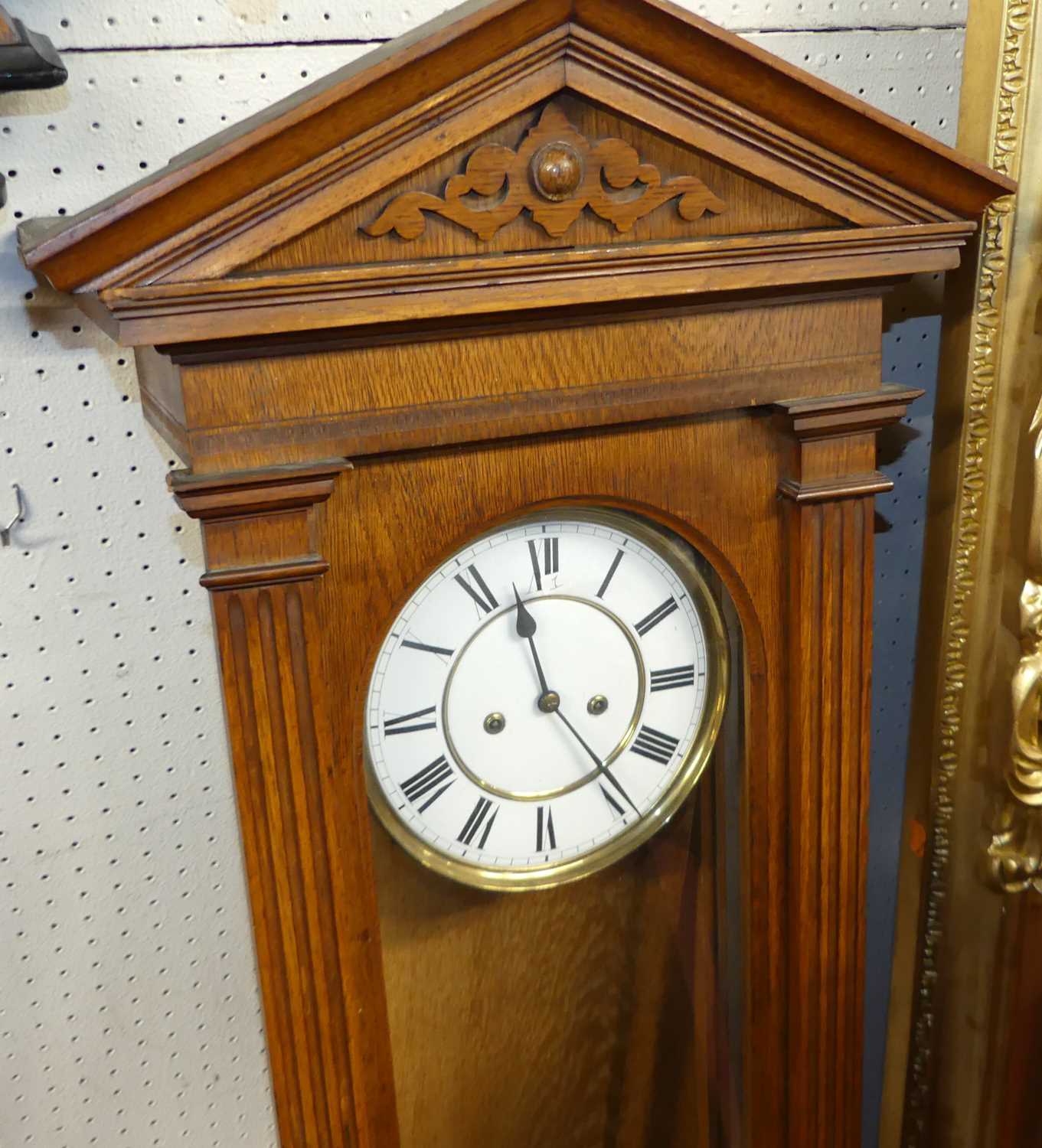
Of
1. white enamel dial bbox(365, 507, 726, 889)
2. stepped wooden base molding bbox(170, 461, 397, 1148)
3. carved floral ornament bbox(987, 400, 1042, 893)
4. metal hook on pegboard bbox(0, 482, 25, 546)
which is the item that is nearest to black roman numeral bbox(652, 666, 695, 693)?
white enamel dial bbox(365, 507, 726, 889)

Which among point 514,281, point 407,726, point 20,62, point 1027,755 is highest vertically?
point 20,62

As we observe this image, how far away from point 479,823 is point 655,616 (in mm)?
179

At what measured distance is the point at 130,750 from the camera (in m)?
0.94

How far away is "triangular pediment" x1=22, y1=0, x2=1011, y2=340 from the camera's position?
22.0 inches

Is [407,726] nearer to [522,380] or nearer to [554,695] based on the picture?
[554,695]

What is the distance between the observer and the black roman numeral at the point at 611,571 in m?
0.75

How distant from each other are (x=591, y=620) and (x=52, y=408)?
43 centimetres

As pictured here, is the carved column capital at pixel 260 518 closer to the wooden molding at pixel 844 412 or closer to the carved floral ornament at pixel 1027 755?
the wooden molding at pixel 844 412

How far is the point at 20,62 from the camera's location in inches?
24.5

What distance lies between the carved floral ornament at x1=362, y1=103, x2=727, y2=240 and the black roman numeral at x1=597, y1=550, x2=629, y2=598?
8.1 inches

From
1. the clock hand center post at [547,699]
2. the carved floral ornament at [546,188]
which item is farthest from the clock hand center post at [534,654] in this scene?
the carved floral ornament at [546,188]

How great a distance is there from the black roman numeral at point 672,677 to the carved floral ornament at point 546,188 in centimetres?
29

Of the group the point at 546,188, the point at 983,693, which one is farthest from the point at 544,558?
the point at 983,693

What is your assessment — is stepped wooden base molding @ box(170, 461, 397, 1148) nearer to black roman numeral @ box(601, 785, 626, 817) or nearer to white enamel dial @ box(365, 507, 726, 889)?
white enamel dial @ box(365, 507, 726, 889)
